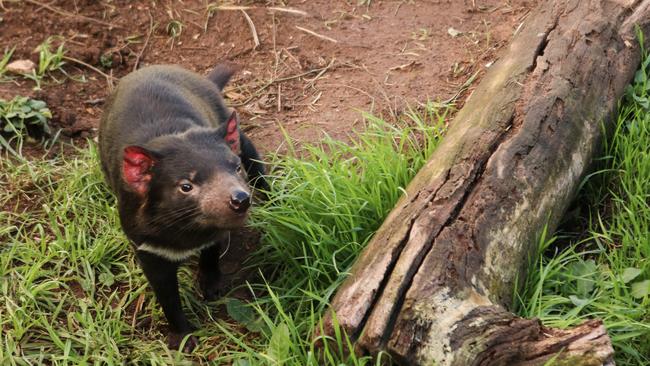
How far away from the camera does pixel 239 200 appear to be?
7.77ft

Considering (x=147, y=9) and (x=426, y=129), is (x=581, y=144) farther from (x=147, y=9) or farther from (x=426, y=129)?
(x=147, y=9)

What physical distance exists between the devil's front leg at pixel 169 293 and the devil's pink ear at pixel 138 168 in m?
0.28

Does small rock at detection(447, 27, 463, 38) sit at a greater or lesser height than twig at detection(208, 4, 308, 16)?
lesser

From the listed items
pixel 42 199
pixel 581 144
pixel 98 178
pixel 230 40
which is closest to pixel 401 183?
pixel 581 144

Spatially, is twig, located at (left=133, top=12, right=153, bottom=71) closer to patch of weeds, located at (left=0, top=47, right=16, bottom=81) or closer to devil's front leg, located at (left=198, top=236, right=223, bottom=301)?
patch of weeds, located at (left=0, top=47, right=16, bottom=81)

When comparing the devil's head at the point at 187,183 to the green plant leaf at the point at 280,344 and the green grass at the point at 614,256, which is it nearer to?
the green plant leaf at the point at 280,344

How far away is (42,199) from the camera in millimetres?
3426

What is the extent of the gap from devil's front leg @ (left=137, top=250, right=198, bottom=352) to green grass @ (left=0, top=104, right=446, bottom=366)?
2.2 inches

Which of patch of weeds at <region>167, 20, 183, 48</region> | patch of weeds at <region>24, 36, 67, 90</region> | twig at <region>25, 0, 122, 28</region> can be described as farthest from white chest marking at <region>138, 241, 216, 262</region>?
twig at <region>25, 0, 122, 28</region>

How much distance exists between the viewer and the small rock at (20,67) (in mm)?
4227

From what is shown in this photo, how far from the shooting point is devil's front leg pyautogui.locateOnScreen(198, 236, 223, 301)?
293 centimetres

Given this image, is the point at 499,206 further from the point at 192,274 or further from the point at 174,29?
the point at 174,29

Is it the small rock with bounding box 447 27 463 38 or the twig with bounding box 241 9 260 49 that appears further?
the twig with bounding box 241 9 260 49

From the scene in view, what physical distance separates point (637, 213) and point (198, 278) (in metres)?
1.73
